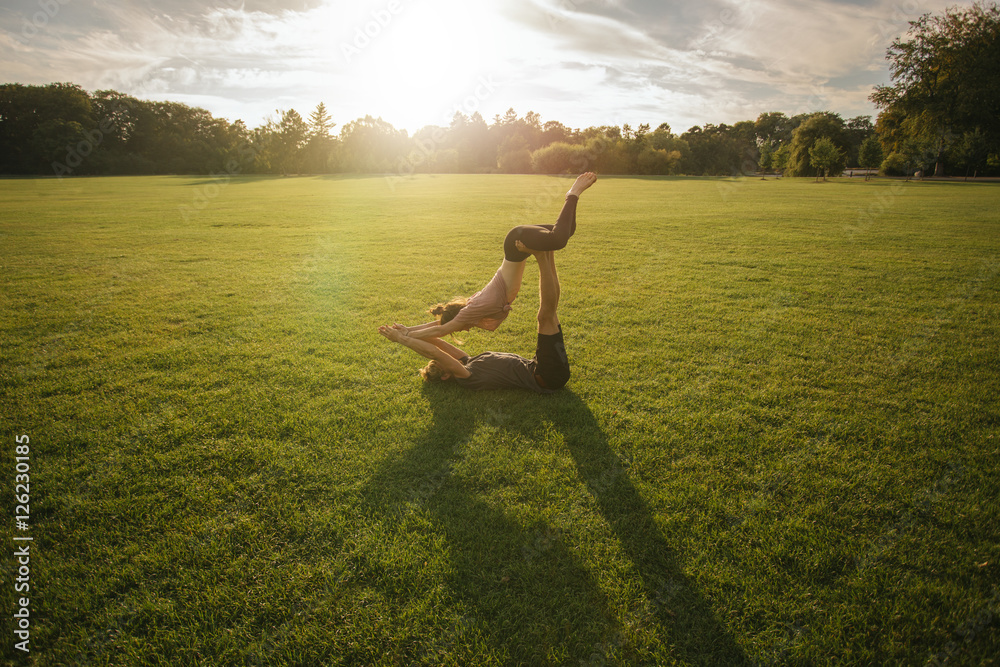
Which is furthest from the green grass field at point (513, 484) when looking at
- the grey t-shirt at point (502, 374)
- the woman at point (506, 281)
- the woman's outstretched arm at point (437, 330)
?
the woman at point (506, 281)

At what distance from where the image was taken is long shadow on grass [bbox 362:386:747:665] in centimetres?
228

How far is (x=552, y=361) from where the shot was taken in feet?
14.4

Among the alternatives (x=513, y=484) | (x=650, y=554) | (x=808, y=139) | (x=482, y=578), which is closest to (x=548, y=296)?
(x=513, y=484)

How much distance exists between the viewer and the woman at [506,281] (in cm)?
416

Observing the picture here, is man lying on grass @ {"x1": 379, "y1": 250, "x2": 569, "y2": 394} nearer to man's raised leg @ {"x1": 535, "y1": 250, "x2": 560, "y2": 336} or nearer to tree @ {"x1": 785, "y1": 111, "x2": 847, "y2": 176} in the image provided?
man's raised leg @ {"x1": 535, "y1": 250, "x2": 560, "y2": 336}

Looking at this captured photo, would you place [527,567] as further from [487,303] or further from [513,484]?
[487,303]

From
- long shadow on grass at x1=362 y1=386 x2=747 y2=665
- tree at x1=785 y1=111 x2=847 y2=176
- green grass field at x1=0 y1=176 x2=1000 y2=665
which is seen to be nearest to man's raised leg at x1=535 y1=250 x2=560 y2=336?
green grass field at x1=0 y1=176 x2=1000 y2=665

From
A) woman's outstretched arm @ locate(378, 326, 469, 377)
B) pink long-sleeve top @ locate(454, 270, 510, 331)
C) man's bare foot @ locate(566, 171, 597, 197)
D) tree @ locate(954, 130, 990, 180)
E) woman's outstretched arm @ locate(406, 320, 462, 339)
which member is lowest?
woman's outstretched arm @ locate(378, 326, 469, 377)

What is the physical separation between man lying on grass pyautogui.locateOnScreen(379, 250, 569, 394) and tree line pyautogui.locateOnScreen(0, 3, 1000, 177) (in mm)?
60165

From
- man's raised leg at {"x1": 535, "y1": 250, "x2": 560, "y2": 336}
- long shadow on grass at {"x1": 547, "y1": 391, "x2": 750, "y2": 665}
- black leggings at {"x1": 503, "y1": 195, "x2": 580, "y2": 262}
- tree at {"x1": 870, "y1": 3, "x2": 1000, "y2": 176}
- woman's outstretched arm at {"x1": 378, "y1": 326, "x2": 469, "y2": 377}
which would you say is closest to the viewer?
long shadow on grass at {"x1": 547, "y1": 391, "x2": 750, "y2": 665}

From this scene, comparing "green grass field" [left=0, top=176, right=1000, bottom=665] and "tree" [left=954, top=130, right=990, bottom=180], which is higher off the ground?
"tree" [left=954, top=130, right=990, bottom=180]

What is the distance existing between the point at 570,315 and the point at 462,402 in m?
3.09

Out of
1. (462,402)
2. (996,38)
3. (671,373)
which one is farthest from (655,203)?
(996,38)

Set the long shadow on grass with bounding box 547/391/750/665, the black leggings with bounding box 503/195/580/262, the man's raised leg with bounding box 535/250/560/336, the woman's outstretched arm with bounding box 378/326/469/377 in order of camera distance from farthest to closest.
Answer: the woman's outstretched arm with bounding box 378/326/469/377, the man's raised leg with bounding box 535/250/560/336, the black leggings with bounding box 503/195/580/262, the long shadow on grass with bounding box 547/391/750/665
